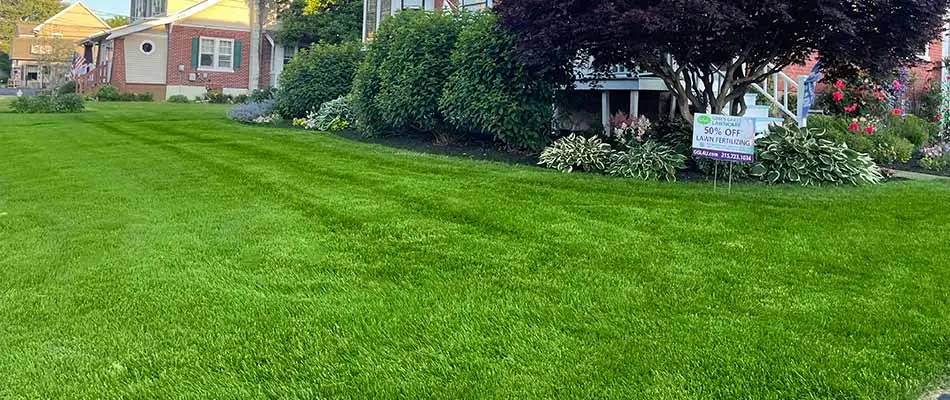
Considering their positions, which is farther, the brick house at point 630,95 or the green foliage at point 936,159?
the brick house at point 630,95

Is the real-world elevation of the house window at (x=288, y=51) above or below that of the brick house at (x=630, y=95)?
above

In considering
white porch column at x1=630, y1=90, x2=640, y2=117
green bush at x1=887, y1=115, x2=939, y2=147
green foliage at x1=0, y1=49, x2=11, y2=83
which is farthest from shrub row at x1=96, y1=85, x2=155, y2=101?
green foliage at x1=0, y1=49, x2=11, y2=83

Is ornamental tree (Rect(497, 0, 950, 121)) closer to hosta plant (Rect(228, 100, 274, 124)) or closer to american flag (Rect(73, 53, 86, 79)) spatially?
hosta plant (Rect(228, 100, 274, 124))

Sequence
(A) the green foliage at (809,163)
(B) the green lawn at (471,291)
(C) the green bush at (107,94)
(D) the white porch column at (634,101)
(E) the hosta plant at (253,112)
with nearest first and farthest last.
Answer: (B) the green lawn at (471,291) → (A) the green foliage at (809,163) → (D) the white porch column at (634,101) → (E) the hosta plant at (253,112) → (C) the green bush at (107,94)

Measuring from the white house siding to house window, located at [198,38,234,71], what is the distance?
1525 mm

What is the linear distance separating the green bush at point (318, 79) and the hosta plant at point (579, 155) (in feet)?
27.7

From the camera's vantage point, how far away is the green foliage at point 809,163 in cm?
847

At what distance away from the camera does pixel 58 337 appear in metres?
3.63

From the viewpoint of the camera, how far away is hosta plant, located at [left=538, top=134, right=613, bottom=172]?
9.38m

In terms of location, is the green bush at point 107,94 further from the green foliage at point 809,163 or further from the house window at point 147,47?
the green foliage at point 809,163

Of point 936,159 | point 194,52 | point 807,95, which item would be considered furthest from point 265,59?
point 936,159

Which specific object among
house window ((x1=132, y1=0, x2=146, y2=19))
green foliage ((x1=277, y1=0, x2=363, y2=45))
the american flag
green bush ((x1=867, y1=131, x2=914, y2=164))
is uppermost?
house window ((x1=132, y1=0, x2=146, y2=19))

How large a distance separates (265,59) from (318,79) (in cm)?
1935

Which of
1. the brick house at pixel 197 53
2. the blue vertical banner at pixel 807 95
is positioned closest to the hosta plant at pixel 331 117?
the blue vertical banner at pixel 807 95
